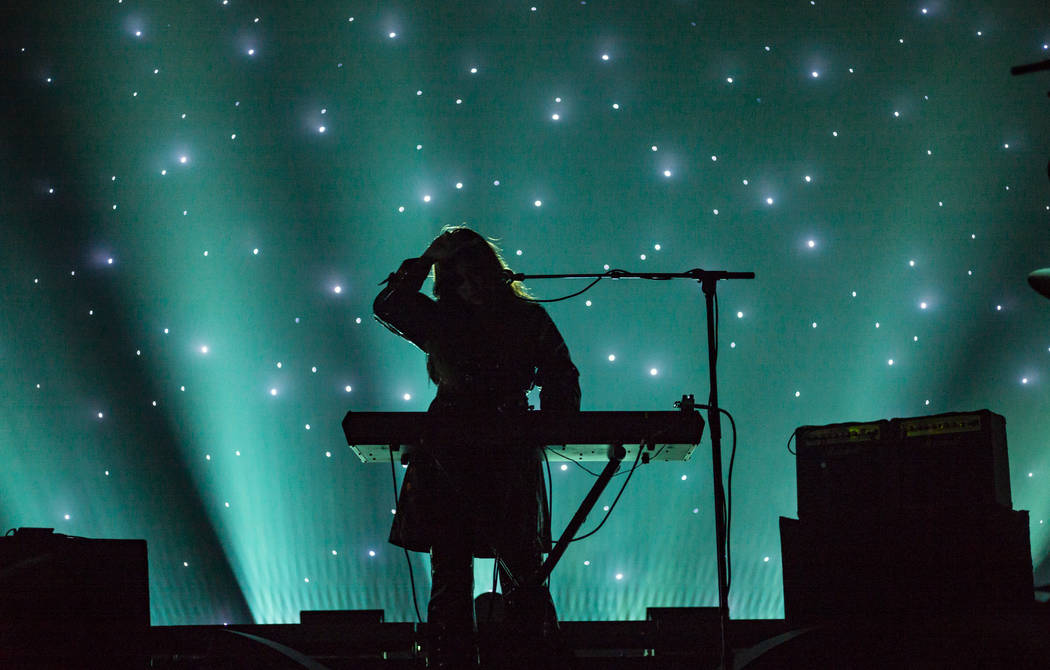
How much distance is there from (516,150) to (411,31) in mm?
801

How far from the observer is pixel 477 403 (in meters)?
2.34

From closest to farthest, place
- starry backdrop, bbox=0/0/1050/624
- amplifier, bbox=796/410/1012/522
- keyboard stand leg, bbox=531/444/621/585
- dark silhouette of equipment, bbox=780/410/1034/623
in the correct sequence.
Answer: keyboard stand leg, bbox=531/444/621/585 < dark silhouette of equipment, bbox=780/410/1034/623 < amplifier, bbox=796/410/1012/522 < starry backdrop, bbox=0/0/1050/624

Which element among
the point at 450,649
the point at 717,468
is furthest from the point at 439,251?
the point at 450,649

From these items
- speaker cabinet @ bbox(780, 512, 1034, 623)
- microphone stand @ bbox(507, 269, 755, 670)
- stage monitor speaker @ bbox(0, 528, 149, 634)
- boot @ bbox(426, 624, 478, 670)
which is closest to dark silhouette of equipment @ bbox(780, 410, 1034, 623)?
speaker cabinet @ bbox(780, 512, 1034, 623)

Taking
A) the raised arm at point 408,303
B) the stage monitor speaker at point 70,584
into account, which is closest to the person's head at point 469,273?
the raised arm at point 408,303

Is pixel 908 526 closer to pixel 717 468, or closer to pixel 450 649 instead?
pixel 717 468

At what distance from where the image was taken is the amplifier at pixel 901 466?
8.23 feet

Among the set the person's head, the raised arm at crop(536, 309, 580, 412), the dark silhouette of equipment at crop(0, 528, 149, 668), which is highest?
the person's head

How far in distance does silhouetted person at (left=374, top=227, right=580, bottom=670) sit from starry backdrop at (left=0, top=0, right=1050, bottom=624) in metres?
1.29

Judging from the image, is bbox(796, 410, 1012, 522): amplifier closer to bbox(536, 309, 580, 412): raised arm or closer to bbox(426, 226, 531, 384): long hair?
bbox(536, 309, 580, 412): raised arm

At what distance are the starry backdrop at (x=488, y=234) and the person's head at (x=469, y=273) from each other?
4.06ft

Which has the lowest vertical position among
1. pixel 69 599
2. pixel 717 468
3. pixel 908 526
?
pixel 69 599

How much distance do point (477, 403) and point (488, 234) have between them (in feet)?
5.36

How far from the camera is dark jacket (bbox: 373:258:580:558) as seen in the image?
2145mm
